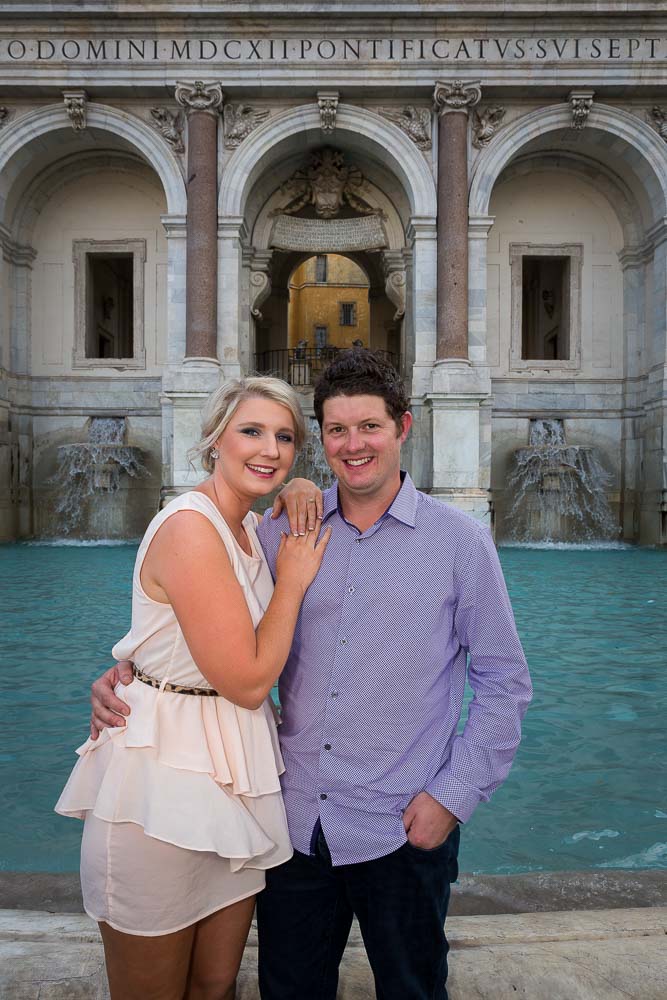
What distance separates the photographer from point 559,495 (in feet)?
53.0

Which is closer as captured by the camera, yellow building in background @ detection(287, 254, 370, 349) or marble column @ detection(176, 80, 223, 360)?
marble column @ detection(176, 80, 223, 360)

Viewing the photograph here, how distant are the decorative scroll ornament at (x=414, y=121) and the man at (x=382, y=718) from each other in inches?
582

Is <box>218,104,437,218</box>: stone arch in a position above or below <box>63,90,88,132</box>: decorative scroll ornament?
below

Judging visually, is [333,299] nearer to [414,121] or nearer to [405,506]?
[414,121]

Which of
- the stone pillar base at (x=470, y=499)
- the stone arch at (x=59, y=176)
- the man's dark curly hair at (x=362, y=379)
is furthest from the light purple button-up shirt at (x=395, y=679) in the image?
the stone arch at (x=59, y=176)

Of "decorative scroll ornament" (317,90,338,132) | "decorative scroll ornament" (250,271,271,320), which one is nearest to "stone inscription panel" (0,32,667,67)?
"decorative scroll ornament" (317,90,338,132)

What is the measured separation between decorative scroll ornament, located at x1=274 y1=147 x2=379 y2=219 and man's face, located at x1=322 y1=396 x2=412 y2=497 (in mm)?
16068

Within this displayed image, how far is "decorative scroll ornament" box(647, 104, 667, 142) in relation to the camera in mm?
14617

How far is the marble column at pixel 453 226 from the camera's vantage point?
560 inches

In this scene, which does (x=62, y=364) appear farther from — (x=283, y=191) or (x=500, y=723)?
(x=500, y=723)

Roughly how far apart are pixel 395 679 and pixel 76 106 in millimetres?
16065

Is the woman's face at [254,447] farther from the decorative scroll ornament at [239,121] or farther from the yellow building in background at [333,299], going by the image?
the yellow building in background at [333,299]

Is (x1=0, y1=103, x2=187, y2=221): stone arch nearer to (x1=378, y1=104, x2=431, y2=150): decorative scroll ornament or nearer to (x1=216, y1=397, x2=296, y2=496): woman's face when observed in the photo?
(x1=378, y1=104, x2=431, y2=150): decorative scroll ornament

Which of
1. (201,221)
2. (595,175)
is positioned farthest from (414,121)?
(201,221)
